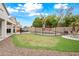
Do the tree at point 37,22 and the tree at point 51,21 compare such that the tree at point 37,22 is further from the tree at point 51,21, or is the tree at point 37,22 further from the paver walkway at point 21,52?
the paver walkway at point 21,52

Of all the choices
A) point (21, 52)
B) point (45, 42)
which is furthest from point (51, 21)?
point (21, 52)

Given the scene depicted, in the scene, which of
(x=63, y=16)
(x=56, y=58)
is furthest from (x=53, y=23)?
(x=56, y=58)

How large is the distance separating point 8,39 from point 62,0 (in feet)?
5.62

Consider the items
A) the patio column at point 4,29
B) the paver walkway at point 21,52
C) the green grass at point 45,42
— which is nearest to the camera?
the paver walkway at point 21,52

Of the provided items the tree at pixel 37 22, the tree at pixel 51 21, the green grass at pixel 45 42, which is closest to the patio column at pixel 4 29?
the green grass at pixel 45 42

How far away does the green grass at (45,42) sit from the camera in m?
4.73

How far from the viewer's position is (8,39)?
4816 mm

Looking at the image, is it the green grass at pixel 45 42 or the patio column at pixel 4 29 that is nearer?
the green grass at pixel 45 42

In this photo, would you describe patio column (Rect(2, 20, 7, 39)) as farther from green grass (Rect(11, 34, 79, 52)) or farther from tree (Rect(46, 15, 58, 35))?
tree (Rect(46, 15, 58, 35))

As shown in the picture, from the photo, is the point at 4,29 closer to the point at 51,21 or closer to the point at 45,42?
the point at 45,42

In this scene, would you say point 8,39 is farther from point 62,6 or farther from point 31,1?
point 62,6

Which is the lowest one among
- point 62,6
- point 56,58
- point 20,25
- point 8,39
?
point 56,58

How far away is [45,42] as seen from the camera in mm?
4777

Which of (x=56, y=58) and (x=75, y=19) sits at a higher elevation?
(x=75, y=19)
